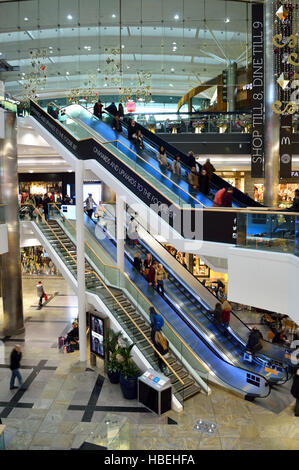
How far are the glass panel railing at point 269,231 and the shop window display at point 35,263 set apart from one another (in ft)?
57.4

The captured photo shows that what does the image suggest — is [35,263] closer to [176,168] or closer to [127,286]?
[127,286]

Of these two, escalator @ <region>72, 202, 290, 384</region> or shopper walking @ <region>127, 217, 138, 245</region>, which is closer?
escalator @ <region>72, 202, 290, 384</region>

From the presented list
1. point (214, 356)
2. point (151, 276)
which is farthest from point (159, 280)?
point (214, 356)

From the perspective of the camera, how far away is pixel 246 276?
7031 millimetres

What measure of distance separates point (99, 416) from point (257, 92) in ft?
39.4

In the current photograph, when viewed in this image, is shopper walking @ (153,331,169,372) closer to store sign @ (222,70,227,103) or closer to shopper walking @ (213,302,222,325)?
shopper walking @ (213,302,222,325)

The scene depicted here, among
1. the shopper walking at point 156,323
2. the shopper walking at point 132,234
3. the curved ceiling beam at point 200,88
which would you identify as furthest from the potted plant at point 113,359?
the curved ceiling beam at point 200,88

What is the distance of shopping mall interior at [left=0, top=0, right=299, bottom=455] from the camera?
25.4ft

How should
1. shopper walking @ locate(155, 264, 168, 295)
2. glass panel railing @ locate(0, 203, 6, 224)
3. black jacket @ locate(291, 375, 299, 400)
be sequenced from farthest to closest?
1. glass panel railing @ locate(0, 203, 6, 224)
2. shopper walking @ locate(155, 264, 168, 295)
3. black jacket @ locate(291, 375, 299, 400)

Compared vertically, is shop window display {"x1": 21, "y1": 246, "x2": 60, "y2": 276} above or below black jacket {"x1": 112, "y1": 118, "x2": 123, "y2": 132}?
below

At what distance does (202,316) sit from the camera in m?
12.4

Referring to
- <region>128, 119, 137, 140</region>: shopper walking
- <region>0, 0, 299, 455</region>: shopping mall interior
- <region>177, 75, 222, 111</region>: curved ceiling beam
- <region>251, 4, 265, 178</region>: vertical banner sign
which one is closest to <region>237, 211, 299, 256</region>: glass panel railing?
<region>0, 0, 299, 455</region>: shopping mall interior

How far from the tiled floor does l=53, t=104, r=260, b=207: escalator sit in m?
4.96

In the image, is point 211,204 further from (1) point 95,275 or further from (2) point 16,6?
(2) point 16,6
